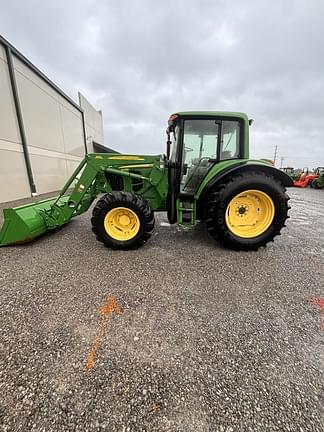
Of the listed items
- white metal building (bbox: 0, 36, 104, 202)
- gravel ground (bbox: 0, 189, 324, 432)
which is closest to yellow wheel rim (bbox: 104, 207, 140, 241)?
gravel ground (bbox: 0, 189, 324, 432)

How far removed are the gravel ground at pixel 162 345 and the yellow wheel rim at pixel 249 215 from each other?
1.89 ft

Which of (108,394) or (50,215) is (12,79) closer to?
(50,215)

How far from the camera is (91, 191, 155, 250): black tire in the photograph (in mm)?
3068

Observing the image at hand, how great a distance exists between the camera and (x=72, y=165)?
1254 cm

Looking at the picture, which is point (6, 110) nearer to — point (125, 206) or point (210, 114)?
point (125, 206)

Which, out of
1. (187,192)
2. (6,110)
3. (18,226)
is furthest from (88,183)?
(6,110)

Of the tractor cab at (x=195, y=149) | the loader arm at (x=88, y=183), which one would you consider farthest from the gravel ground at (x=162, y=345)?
the tractor cab at (x=195, y=149)

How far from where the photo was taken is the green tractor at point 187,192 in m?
3.08

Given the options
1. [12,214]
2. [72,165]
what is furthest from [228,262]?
[72,165]

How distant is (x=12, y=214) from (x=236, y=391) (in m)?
3.44

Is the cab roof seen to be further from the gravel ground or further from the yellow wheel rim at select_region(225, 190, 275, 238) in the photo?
the gravel ground

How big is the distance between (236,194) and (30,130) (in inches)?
356

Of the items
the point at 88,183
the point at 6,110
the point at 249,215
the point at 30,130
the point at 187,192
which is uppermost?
the point at 6,110

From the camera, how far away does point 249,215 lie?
3.31 meters
